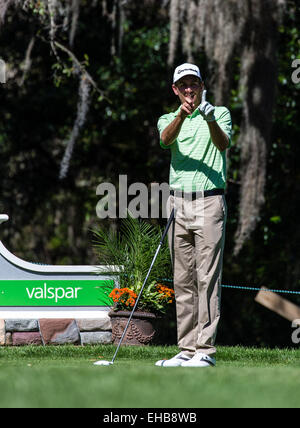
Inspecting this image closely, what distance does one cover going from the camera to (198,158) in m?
5.47

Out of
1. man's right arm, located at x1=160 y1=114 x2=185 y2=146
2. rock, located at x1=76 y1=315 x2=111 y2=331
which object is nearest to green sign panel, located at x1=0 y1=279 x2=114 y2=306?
rock, located at x1=76 y1=315 x2=111 y2=331

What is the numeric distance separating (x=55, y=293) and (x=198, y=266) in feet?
7.79

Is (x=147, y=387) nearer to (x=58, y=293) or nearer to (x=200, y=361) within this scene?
(x=200, y=361)

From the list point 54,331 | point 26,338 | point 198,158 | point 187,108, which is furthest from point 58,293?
point 187,108

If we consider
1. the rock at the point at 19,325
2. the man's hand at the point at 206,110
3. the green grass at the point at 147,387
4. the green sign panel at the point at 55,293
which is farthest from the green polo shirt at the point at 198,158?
the rock at the point at 19,325

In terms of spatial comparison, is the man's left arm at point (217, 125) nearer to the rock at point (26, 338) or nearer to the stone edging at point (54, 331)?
the stone edging at point (54, 331)

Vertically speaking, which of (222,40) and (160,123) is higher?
(222,40)

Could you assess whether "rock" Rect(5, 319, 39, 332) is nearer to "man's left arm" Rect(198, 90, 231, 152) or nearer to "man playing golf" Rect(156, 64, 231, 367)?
"man playing golf" Rect(156, 64, 231, 367)

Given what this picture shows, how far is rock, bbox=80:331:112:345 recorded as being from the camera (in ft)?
24.3

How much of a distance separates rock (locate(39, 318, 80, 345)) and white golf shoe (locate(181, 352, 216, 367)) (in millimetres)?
2349
